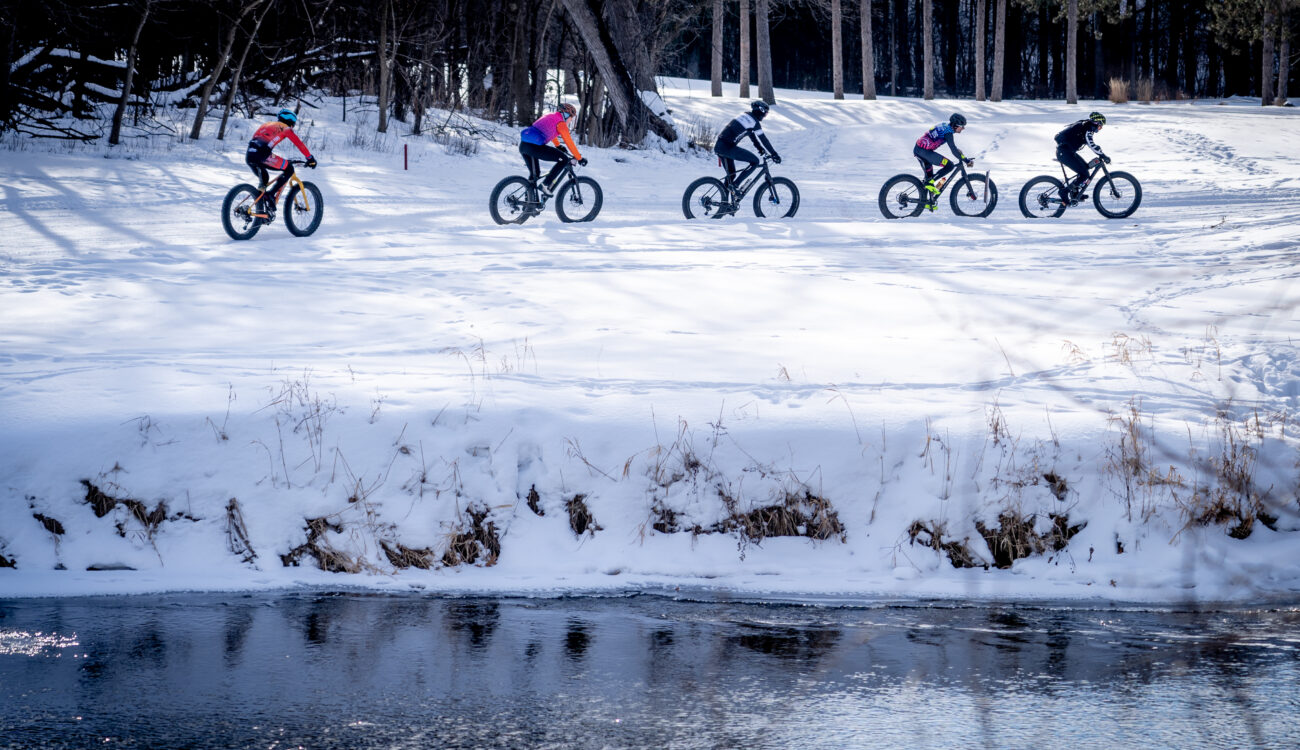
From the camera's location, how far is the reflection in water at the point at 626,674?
4.31 m

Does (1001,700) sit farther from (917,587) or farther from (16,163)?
(16,163)

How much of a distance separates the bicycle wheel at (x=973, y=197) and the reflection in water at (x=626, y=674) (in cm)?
1159

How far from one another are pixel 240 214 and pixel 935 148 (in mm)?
9218

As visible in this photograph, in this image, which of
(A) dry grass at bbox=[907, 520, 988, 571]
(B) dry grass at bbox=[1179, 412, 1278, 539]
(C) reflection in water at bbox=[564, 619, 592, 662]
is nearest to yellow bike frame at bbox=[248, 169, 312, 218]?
(C) reflection in water at bbox=[564, 619, 592, 662]

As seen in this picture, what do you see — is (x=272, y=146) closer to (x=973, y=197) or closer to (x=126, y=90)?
(x=126, y=90)

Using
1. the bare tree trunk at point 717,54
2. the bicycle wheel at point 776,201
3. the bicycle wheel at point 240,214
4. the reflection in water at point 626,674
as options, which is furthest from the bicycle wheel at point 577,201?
the bare tree trunk at point 717,54

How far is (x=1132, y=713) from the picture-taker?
176 inches

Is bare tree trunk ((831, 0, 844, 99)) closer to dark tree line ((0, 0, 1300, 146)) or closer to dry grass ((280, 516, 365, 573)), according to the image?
dark tree line ((0, 0, 1300, 146))

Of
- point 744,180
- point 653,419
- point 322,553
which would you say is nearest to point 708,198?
point 744,180

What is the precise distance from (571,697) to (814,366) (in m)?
4.27

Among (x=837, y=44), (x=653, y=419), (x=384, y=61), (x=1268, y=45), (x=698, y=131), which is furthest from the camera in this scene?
(x=837, y=44)

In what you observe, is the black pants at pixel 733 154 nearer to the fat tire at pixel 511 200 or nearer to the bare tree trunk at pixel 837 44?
the fat tire at pixel 511 200

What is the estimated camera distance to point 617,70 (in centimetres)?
2678

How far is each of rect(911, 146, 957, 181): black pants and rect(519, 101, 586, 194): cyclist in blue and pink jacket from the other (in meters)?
4.70
